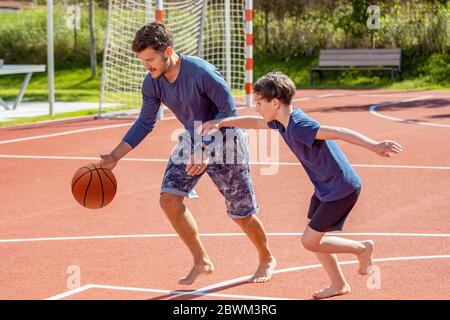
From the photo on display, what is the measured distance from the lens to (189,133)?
21.7 ft

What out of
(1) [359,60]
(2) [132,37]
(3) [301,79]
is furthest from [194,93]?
(3) [301,79]

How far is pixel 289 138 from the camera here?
595 cm

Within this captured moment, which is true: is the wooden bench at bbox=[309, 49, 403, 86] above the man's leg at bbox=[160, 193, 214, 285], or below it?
above

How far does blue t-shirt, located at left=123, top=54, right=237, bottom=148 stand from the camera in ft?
21.0

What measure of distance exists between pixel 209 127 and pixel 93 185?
1.16 metres

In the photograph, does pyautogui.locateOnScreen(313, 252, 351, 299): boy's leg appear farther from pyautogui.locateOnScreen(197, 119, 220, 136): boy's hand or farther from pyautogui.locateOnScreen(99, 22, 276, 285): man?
pyautogui.locateOnScreen(197, 119, 220, 136): boy's hand

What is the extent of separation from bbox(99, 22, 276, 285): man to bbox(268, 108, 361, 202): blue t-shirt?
0.66m

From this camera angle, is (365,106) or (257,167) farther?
(365,106)

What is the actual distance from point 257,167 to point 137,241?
179 inches

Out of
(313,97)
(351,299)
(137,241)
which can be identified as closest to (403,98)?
(313,97)

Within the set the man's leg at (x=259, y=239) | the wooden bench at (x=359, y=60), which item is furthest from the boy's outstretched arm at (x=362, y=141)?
the wooden bench at (x=359, y=60)

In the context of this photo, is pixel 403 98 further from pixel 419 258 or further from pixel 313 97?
pixel 419 258

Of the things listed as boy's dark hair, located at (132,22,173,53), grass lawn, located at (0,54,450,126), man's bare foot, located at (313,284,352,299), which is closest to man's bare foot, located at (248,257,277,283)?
man's bare foot, located at (313,284,352,299)

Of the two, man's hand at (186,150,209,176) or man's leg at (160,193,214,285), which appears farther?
man's leg at (160,193,214,285)
